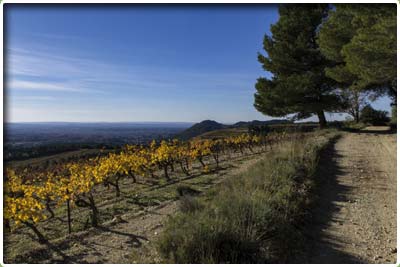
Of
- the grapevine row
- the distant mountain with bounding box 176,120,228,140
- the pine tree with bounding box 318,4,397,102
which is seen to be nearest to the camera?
the grapevine row

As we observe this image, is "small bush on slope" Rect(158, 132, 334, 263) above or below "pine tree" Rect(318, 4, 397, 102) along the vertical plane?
below

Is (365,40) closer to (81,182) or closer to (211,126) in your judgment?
(81,182)

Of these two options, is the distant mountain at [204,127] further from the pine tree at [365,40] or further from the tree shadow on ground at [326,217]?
the tree shadow on ground at [326,217]

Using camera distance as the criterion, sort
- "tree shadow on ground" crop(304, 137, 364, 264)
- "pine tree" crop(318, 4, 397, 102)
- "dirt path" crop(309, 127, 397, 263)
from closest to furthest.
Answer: "tree shadow on ground" crop(304, 137, 364, 264) < "dirt path" crop(309, 127, 397, 263) < "pine tree" crop(318, 4, 397, 102)

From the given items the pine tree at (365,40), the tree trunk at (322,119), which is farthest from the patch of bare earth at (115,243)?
the tree trunk at (322,119)

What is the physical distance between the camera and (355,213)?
5277 mm

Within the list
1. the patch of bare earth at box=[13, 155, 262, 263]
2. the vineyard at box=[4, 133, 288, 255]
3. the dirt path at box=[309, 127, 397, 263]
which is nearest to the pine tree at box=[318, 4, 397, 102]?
the dirt path at box=[309, 127, 397, 263]

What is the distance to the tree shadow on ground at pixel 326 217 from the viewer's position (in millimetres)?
3734

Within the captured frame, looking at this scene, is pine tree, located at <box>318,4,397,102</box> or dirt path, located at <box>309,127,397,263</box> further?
pine tree, located at <box>318,4,397,102</box>

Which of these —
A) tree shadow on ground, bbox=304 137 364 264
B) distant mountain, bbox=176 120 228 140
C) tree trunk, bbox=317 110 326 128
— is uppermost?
tree trunk, bbox=317 110 326 128

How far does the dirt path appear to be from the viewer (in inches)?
152

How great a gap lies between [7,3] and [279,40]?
1858 cm

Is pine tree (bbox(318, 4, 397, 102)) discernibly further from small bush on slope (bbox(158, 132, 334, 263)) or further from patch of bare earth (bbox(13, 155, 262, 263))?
patch of bare earth (bbox(13, 155, 262, 263))

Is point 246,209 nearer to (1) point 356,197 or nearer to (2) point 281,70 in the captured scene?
(1) point 356,197
